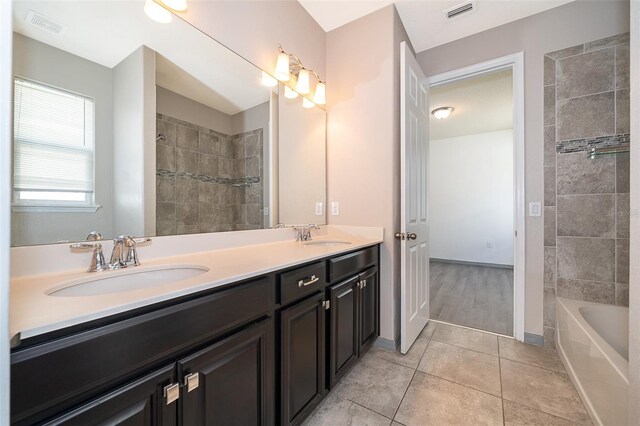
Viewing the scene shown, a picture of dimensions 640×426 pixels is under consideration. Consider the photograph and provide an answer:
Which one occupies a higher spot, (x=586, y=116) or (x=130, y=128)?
(x=586, y=116)

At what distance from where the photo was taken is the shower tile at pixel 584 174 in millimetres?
1797

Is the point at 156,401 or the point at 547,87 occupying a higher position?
the point at 547,87

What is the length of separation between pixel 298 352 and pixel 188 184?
0.97 metres

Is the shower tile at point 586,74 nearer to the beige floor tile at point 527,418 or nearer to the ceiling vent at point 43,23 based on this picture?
the beige floor tile at point 527,418

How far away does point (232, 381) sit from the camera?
0.85 metres

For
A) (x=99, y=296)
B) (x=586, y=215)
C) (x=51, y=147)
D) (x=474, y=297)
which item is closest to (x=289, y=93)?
(x=51, y=147)

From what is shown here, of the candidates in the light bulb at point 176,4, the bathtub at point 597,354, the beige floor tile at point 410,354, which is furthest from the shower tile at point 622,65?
the light bulb at point 176,4

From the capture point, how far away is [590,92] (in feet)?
6.08

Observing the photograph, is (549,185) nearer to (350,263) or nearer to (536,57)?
(536,57)

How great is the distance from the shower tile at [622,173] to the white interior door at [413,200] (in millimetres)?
1241

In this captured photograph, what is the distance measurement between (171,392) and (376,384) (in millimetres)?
1262

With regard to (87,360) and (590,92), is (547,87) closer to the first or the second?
(590,92)

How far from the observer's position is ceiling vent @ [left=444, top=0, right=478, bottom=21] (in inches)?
75.6

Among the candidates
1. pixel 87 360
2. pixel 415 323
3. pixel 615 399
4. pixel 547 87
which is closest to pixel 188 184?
pixel 87 360
